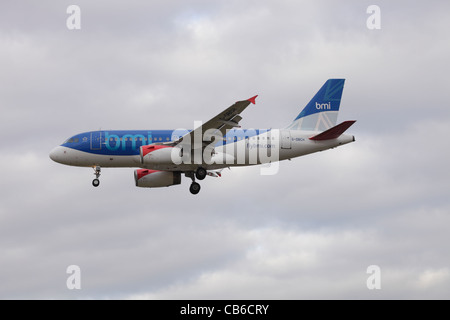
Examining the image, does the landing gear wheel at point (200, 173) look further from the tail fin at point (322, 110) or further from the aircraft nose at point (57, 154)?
the aircraft nose at point (57, 154)

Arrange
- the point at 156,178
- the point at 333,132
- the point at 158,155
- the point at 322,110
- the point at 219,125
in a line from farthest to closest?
the point at 322,110, the point at 156,178, the point at 333,132, the point at 158,155, the point at 219,125

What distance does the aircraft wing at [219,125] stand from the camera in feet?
186

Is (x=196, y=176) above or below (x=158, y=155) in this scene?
below

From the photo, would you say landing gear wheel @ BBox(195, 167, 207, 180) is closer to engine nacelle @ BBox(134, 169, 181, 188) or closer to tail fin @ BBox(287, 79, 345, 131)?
engine nacelle @ BBox(134, 169, 181, 188)

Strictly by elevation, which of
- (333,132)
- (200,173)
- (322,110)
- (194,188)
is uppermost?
(322,110)

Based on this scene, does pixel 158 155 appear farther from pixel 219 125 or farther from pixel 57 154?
pixel 57 154

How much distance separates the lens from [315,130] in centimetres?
6581

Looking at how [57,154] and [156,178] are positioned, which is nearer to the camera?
[156,178]

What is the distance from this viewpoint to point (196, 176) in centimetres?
6419

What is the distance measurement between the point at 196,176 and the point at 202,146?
288cm

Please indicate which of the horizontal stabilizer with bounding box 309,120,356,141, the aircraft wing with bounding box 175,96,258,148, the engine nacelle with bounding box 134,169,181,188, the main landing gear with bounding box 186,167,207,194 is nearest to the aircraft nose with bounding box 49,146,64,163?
the engine nacelle with bounding box 134,169,181,188

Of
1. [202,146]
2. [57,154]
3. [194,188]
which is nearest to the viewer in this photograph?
[202,146]

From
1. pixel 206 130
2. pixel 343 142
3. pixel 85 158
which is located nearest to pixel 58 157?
pixel 85 158

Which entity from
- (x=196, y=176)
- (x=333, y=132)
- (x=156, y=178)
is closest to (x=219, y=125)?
(x=196, y=176)
